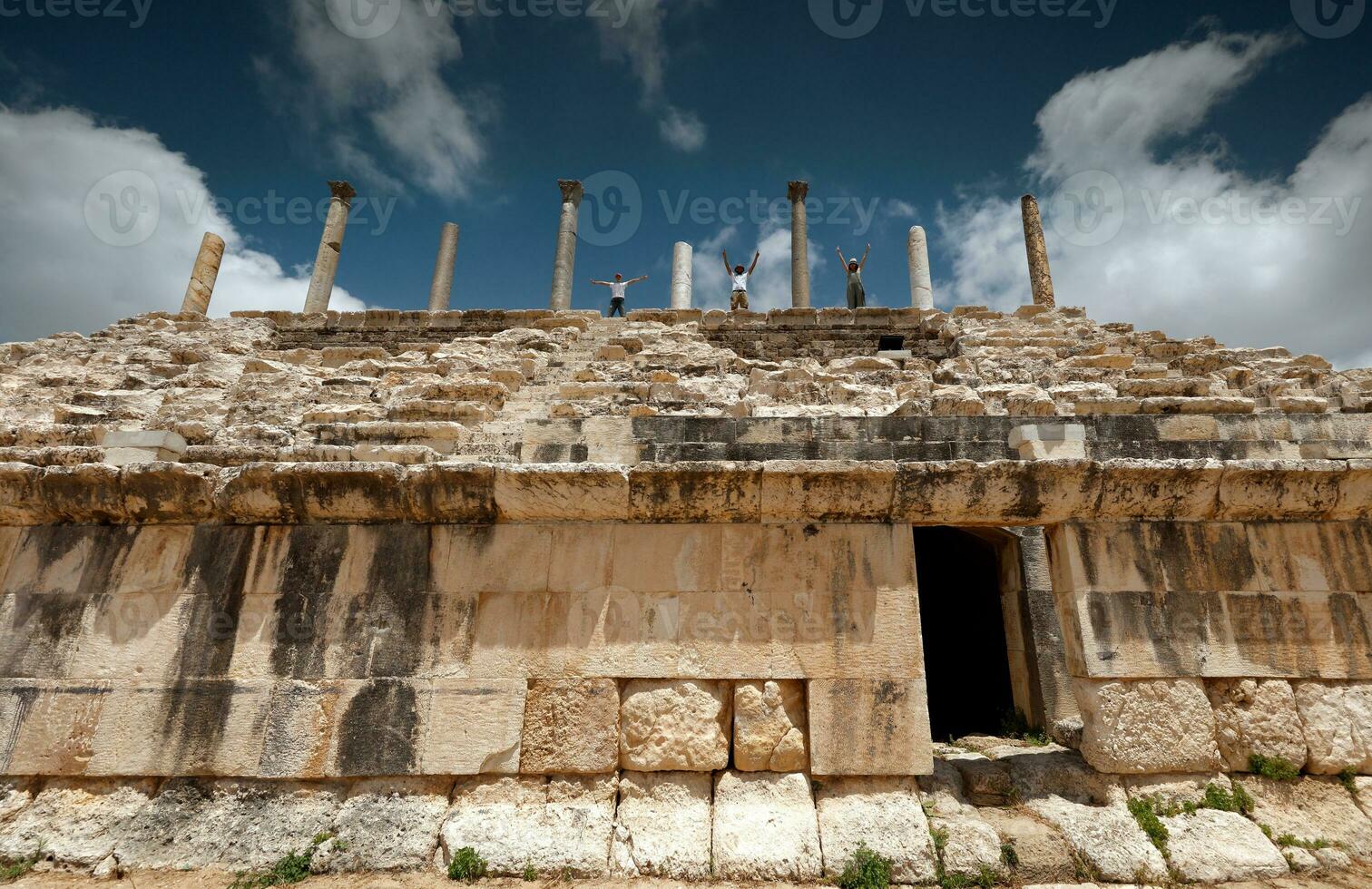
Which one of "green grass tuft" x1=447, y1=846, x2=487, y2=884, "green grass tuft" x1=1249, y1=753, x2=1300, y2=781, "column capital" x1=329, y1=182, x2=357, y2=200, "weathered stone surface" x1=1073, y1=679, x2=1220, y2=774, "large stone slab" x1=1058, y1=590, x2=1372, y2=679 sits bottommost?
"green grass tuft" x1=447, y1=846, x2=487, y2=884

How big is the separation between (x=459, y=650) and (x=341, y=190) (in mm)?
18917

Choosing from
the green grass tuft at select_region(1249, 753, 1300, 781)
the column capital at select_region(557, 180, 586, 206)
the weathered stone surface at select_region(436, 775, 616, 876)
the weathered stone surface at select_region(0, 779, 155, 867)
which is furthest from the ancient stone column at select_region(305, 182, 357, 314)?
the green grass tuft at select_region(1249, 753, 1300, 781)

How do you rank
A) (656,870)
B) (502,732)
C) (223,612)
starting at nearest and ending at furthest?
1. (656,870)
2. (502,732)
3. (223,612)

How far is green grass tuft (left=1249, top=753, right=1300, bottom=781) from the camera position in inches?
157

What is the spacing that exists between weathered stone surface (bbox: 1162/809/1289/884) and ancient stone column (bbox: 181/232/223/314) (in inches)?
816

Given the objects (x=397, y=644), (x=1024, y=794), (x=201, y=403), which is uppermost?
(x=201, y=403)

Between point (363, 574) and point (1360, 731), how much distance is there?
21.8ft

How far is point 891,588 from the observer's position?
14.2 ft

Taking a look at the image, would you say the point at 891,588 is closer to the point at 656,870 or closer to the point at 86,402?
the point at 656,870

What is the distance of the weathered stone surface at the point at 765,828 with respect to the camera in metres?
3.63

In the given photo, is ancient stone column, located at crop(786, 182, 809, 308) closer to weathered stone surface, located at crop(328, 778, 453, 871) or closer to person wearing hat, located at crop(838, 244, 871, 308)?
person wearing hat, located at crop(838, 244, 871, 308)

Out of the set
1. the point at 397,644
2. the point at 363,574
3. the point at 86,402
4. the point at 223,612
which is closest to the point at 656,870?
the point at 397,644

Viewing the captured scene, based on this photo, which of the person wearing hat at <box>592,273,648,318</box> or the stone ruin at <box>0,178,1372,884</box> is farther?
the person wearing hat at <box>592,273,648,318</box>

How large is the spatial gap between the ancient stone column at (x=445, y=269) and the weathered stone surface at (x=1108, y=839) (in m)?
17.9
